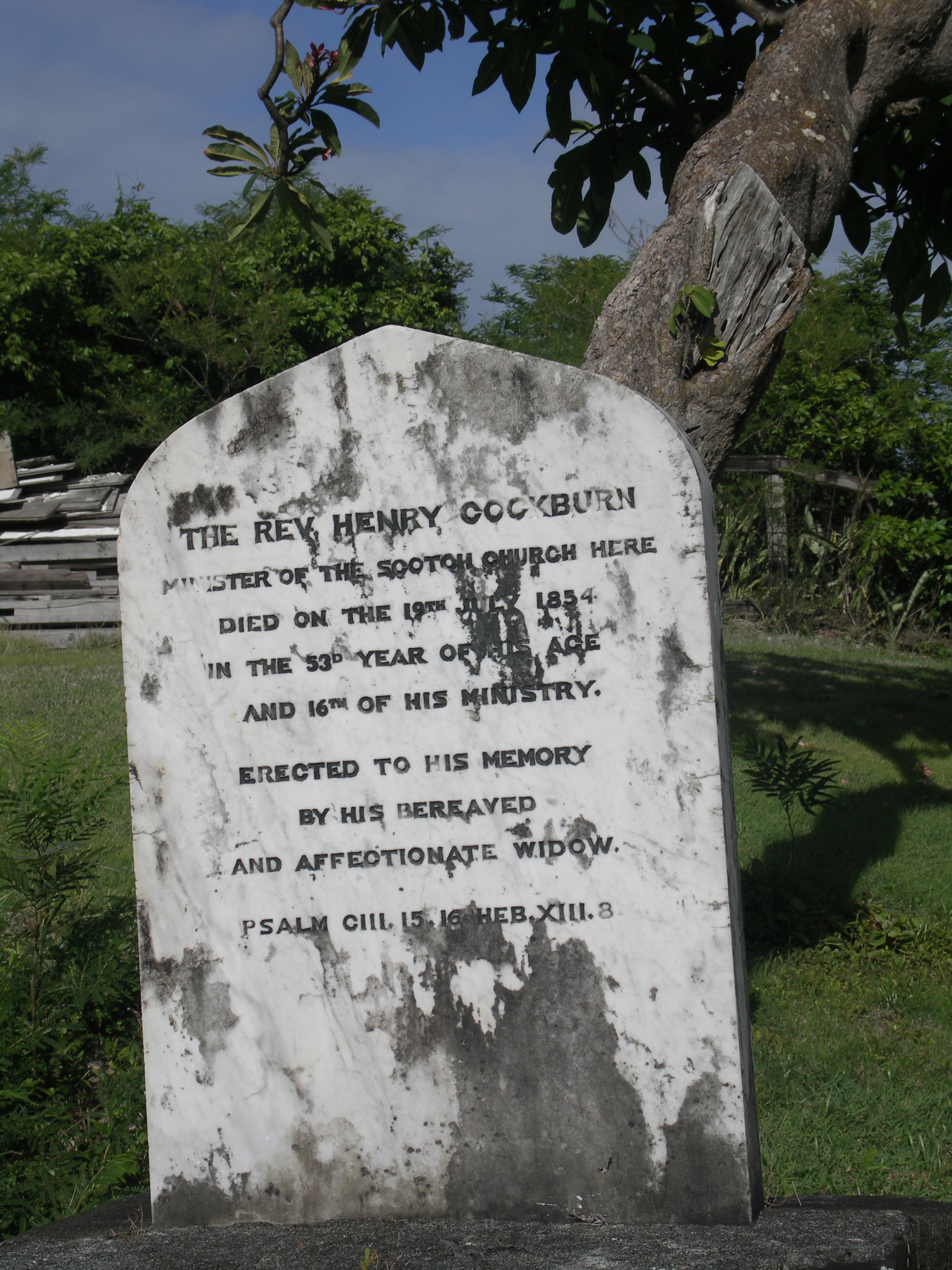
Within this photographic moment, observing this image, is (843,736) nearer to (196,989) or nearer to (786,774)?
(786,774)

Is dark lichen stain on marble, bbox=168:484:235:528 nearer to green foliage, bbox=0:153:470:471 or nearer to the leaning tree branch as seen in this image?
the leaning tree branch

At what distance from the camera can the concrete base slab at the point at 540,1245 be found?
6.55ft

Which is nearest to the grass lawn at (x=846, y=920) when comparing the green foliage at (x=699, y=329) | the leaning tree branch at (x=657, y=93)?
the green foliage at (x=699, y=329)

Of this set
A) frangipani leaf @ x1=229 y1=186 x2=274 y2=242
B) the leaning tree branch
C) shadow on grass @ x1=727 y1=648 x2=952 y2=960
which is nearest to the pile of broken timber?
shadow on grass @ x1=727 y1=648 x2=952 y2=960

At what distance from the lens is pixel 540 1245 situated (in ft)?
6.96

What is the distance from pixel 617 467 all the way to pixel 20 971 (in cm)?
258

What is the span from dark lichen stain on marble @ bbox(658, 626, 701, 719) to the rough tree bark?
1.09m

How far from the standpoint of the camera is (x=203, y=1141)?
245 cm

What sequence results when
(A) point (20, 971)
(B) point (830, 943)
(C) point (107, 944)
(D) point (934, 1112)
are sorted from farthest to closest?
A: (B) point (830, 943) < (C) point (107, 944) < (A) point (20, 971) < (D) point (934, 1112)

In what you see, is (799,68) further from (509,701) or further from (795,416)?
(795,416)

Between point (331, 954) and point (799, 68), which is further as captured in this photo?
point (799, 68)

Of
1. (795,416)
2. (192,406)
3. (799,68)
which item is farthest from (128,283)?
(799,68)

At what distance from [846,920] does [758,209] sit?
9.87 feet

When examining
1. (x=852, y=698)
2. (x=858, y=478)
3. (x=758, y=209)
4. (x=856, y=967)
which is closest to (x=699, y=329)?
(x=758, y=209)
